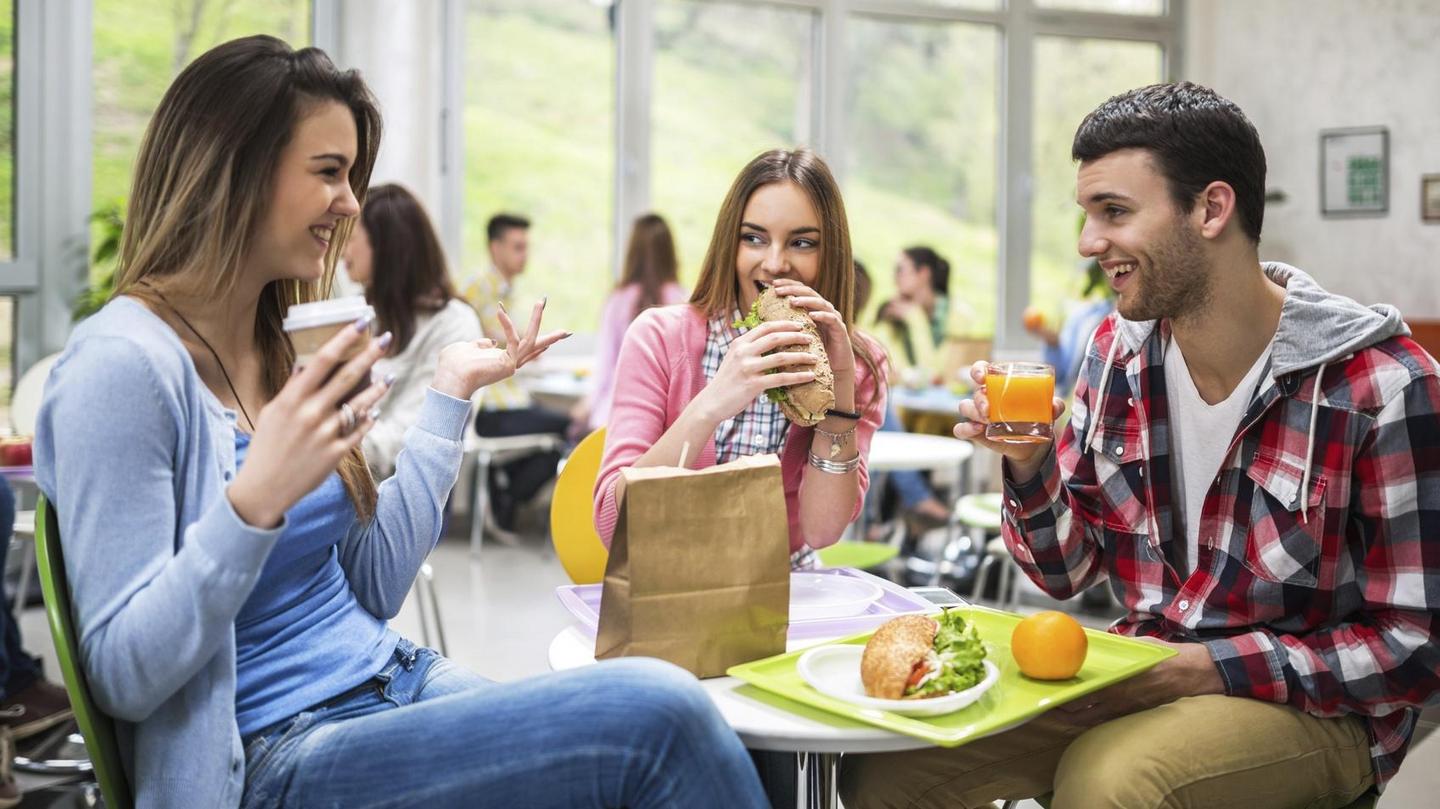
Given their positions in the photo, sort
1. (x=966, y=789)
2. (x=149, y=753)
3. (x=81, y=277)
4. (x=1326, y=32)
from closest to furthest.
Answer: (x=149, y=753)
(x=966, y=789)
(x=81, y=277)
(x=1326, y=32)

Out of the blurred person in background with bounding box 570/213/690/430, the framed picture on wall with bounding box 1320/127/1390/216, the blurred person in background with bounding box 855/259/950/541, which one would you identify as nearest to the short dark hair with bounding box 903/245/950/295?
the blurred person in background with bounding box 855/259/950/541

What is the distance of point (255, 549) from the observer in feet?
4.40

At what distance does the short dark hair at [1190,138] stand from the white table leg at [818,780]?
901mm

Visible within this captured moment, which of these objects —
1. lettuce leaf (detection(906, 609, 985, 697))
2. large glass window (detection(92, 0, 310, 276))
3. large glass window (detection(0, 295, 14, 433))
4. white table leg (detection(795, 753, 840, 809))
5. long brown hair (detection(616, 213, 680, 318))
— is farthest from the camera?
long brown hair (detection(616, 213, 680, 318))

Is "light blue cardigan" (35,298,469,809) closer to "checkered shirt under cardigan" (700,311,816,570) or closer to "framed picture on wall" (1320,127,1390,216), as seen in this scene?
"checkered shirt under cardigan" (700,311,816,570)

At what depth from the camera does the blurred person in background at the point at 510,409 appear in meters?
6.52

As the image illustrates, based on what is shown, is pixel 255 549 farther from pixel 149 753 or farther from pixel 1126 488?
pixel 1126 488

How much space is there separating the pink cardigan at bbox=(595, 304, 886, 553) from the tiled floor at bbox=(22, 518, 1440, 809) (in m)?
1.07

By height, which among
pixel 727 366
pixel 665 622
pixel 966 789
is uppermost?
pixel 727 366

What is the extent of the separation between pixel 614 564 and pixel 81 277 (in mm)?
4973

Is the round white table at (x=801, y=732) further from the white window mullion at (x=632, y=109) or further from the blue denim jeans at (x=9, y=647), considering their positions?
the white window mullion at (x=632, y=109)

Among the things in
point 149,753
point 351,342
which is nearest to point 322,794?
point 149,753

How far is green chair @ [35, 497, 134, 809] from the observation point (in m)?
1.36

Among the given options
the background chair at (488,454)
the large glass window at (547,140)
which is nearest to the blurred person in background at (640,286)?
the background chair at (488,454)
